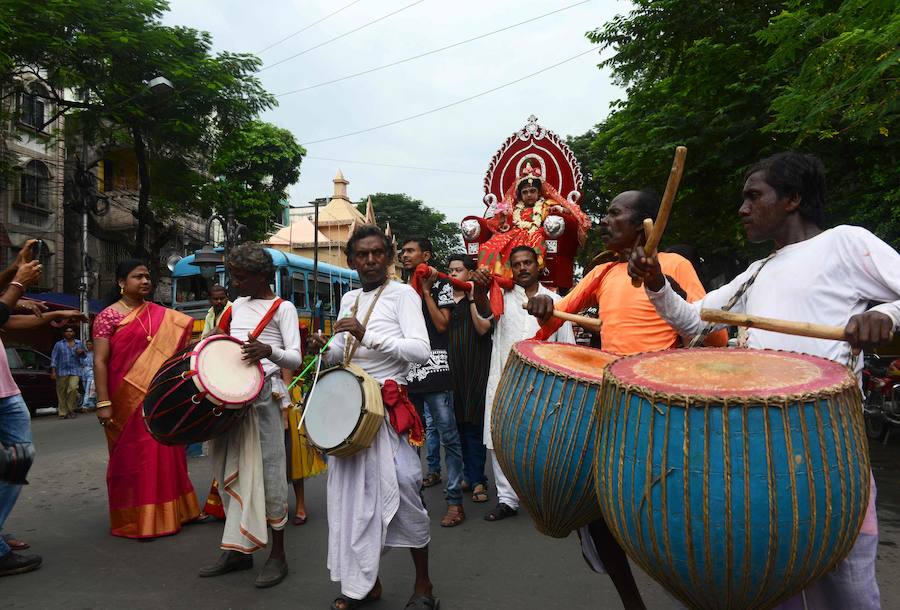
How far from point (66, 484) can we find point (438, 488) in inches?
147

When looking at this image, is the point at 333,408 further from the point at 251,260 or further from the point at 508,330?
the point at 508,330

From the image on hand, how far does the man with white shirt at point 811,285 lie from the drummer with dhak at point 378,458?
1558mm

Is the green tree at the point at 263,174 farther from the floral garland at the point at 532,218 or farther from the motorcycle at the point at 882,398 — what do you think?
the motorcycle at the point at 882,398

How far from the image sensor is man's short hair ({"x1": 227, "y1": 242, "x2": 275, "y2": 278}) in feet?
14.1

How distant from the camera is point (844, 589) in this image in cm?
212

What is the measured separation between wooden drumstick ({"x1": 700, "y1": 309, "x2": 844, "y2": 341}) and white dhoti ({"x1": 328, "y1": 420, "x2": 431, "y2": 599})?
6.40 feet

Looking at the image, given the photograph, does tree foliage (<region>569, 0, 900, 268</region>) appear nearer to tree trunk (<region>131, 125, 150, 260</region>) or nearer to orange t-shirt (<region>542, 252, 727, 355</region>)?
orange t-shirt (<region>542, 252, 727, 355</region>)

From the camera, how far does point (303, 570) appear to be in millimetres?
4207

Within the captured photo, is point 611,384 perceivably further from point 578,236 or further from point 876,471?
point 876,471

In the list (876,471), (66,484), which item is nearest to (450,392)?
(66,484)

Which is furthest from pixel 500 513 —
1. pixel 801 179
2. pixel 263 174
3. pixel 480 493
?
pixel 263 174

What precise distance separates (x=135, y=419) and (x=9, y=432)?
93 centimetres

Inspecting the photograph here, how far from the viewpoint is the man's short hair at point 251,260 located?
4.29 metres

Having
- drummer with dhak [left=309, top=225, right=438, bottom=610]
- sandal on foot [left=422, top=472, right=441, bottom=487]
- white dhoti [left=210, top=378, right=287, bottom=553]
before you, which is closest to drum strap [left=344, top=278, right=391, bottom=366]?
drummer with dhak [left=309, top=225, right=438, bottom=610]
